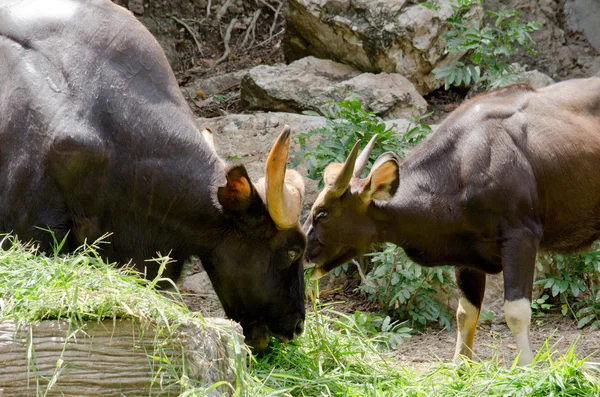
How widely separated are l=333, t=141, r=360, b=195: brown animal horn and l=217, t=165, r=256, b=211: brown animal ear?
161 cm

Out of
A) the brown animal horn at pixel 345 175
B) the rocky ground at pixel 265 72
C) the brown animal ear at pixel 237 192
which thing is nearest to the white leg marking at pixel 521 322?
the rocky ground at pixel 265 72

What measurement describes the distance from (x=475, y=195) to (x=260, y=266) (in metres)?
2.34

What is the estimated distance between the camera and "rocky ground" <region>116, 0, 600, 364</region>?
9.05 meters

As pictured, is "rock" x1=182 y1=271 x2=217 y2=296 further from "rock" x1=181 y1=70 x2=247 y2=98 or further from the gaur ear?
"rock" x1=181 y1=70 x2=247 y2=98

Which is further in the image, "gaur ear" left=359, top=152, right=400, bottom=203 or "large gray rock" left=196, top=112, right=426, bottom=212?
"large gray rock" left=196, top=112, right=426, bottom=212

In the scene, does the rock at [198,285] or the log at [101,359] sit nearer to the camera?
the log at [101,359]

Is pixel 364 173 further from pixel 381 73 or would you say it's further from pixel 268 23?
pixel 268 23

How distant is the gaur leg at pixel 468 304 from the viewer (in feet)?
25.4

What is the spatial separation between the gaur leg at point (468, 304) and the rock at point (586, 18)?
653cm

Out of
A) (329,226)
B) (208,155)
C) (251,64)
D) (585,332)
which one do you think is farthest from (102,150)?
(251,64)

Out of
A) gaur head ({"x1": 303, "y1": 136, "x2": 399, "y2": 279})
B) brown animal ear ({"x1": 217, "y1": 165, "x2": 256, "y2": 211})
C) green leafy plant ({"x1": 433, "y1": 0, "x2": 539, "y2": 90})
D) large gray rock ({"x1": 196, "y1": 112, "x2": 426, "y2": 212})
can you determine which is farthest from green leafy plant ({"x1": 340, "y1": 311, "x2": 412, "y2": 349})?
green leafy plant ({"x1": 433, "y1": 0, "x2": 539, "y2": 90})

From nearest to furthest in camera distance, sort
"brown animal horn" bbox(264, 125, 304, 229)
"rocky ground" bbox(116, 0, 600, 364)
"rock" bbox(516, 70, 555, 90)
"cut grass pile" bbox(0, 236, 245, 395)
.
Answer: "cut grass pile" bbox(0, 236, 245, 395) < "brown animal horn" bbox(264, 125, 304, 229) < "rocky ground" bbox(116, 0, 600, 364) < "rock" bbox(516, 70, 555, 90)

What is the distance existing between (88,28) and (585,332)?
5.54 m

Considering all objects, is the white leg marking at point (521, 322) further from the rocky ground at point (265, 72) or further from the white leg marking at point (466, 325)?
the rocky ground at point (265, 72)
